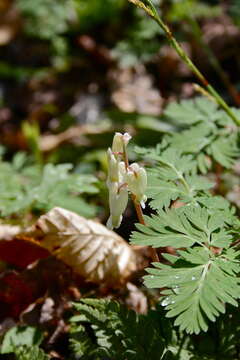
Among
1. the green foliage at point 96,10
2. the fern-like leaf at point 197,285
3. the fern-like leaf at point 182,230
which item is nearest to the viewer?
the fern-like leaf at point 197,285

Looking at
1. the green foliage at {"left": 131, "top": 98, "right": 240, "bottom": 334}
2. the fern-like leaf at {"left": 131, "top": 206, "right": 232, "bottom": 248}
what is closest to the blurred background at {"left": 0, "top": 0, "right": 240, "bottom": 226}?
the green foliage at {"left": 131, "top": 98, "right": 240, "bottom": 334}

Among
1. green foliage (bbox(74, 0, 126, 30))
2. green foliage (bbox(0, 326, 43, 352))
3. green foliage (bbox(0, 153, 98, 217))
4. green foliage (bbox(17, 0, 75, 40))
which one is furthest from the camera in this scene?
green foliage (bbox(74, 0, 126, 30))

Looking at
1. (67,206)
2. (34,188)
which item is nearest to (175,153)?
(67,206)

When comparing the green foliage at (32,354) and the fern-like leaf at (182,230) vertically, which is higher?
the fern-like leaf at (182,230)

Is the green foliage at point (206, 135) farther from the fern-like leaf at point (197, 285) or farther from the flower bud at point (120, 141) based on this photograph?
the fern-like leaf at point (197, 285)

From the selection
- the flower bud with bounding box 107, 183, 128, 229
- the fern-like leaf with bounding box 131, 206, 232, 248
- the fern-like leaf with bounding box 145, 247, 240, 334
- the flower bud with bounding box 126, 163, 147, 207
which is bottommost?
the fern-like leaf with bounding box 145, 247, 240, 334

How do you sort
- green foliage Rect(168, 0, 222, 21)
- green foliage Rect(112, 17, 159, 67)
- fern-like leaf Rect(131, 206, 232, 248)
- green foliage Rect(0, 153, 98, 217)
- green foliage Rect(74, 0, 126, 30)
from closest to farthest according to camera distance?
fern-like leaf Rect(131, 206, 232, 248), green foliage Rect(0, 153, 98, 217), green foliage Rect(168, 0, 222, 21), green foliage Rect(112, 17, 159, 67), green foliage Rect(74, 0, 126, 30)

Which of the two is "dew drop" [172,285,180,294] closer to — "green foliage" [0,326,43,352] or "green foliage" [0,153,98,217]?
"green foliage" [0,326,43,352]

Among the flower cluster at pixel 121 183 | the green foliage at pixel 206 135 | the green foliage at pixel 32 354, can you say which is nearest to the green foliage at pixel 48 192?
the green foliage at pixel 206 135
